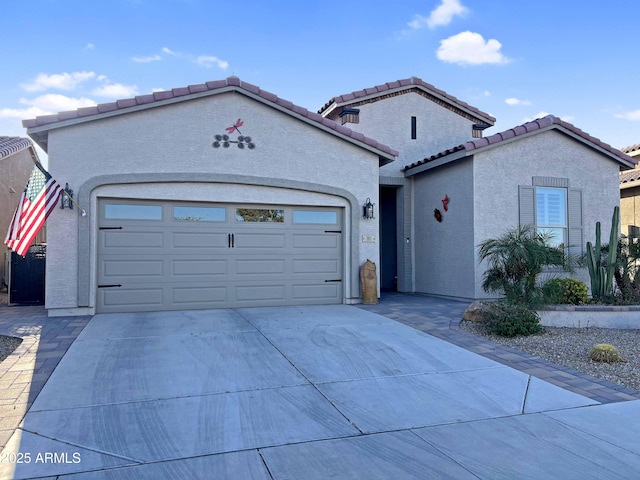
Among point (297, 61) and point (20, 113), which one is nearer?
point (20, 113)

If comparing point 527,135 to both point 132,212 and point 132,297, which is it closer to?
point 132,212

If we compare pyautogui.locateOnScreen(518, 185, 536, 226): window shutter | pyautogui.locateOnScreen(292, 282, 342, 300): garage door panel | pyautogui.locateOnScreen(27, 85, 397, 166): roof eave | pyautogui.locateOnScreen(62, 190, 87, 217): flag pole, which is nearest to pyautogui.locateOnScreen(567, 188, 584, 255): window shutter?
pyautogui.locateOnScreen(518, 185, 536, 226): window shutter

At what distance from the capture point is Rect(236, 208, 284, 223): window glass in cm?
1020

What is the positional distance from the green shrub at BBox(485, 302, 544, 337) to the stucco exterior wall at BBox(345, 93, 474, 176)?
6.70m

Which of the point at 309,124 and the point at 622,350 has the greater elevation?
the point at 309,124

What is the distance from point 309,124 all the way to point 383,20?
3.86 metres

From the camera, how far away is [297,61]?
543 inches

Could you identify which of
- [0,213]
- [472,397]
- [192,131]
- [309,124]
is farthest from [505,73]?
[0,213]

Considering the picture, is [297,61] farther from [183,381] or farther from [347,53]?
[183,381]

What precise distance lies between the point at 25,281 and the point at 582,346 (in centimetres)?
1138

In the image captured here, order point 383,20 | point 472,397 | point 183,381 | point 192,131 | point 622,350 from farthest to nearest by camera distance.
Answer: point 383,20 < point 192,131 < point 622,350 < point 183,381 < point 472,397

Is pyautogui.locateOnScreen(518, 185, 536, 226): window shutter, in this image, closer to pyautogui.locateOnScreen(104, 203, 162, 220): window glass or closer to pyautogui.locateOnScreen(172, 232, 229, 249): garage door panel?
pyautogui.locateOnScreen(172, 232, 229, 249): garage door panel

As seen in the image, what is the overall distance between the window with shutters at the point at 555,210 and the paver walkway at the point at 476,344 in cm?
298

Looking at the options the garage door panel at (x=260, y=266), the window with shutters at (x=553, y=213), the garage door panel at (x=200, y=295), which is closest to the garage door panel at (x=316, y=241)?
the garage door panel at (x=260, y=266)
